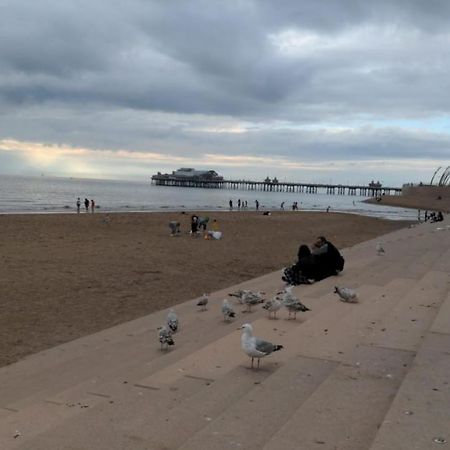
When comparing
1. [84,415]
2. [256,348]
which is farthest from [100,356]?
[84,415]

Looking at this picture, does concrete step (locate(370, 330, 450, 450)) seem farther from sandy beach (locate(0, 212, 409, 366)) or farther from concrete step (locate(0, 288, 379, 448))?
sandy beach (locate(0, 212, 409, 366))

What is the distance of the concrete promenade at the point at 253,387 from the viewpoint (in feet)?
11.1

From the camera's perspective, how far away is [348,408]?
3723 mm

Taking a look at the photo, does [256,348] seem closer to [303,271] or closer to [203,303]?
[203,303]

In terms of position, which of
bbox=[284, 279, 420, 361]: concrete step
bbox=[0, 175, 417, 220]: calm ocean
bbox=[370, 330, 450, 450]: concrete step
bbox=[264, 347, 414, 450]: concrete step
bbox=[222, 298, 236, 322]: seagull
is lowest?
bbox=[0, 175, 417, 220]: calm ocean

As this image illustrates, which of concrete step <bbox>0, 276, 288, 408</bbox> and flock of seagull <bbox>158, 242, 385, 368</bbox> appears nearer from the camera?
flock of seagull <bbox>158, 242, 385, 368</bbox>

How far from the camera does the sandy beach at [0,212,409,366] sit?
26.7 ft

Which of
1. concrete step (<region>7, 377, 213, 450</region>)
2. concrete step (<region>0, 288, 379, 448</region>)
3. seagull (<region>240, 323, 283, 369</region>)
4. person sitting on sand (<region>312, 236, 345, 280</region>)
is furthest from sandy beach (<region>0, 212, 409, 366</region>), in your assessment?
seagull (<region>240, 323, 283, 369</region>)

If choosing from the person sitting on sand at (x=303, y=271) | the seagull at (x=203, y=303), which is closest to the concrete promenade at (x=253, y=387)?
the seagull at (x=203, y=303)

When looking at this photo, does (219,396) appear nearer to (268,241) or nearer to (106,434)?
(106,434)

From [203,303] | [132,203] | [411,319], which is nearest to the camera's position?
[411,319]

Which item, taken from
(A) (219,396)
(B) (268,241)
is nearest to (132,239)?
(B) (268,241)

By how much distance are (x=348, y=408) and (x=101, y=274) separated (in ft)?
32.1

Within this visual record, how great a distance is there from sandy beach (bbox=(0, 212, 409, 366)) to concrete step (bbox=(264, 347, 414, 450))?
4.00m
